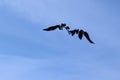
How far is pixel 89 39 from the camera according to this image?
852 cm

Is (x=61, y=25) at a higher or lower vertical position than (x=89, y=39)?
higher

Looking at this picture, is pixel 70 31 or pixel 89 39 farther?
pixel 70 31

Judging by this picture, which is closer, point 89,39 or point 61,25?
→ point 89,39

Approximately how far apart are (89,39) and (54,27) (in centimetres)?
170

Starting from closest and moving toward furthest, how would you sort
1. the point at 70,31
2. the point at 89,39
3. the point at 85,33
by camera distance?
1. the point at 89,39
2. the point at 85,33
3. the point at 70,31

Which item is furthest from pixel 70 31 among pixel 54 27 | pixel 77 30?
pixel 54 27

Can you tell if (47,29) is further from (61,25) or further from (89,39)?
(89,39)

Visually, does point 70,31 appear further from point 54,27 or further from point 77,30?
point 54,27

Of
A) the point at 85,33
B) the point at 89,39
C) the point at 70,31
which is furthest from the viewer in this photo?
the point at 70,31

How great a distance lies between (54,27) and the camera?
895cm

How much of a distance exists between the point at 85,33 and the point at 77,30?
30.6 inches

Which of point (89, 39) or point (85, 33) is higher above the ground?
point (85, 33)

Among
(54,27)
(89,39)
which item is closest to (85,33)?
(89,39)

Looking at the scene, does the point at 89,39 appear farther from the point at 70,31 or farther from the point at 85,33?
the point at 70,31
